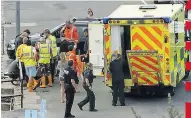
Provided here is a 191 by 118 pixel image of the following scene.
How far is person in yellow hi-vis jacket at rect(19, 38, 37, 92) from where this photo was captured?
16938 millimetres

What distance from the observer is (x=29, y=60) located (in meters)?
17.0

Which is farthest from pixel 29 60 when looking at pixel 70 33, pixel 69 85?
pixel 69 85

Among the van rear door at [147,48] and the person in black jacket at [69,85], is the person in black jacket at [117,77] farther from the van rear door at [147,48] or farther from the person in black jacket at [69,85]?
the person in black jacket at [69,85]

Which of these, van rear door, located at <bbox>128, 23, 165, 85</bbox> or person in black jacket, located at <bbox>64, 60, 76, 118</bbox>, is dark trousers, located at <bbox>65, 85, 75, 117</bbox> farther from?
van rear door, located at <bbox>128, 23, 165, 85</bbox>

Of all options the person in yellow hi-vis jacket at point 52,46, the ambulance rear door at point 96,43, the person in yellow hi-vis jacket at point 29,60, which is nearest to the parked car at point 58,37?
the person in yellow hi-vis jacket at point 52,46

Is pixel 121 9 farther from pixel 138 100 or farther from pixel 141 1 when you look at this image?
pixel 141 1

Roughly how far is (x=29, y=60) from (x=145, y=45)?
3.54 metres

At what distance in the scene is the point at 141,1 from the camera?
3031 centimetres

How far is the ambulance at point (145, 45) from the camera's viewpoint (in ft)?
48.8

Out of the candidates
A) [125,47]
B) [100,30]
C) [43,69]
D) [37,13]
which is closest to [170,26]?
[125,47]

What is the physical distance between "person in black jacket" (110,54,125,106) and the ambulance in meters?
0.25

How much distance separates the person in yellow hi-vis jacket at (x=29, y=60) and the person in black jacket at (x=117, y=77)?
2771 mm

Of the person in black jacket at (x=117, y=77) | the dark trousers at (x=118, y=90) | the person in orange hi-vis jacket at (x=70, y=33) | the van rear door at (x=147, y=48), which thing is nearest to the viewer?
the van rear door at (x=147, y=48)

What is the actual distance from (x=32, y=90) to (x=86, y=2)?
49.4 ft
